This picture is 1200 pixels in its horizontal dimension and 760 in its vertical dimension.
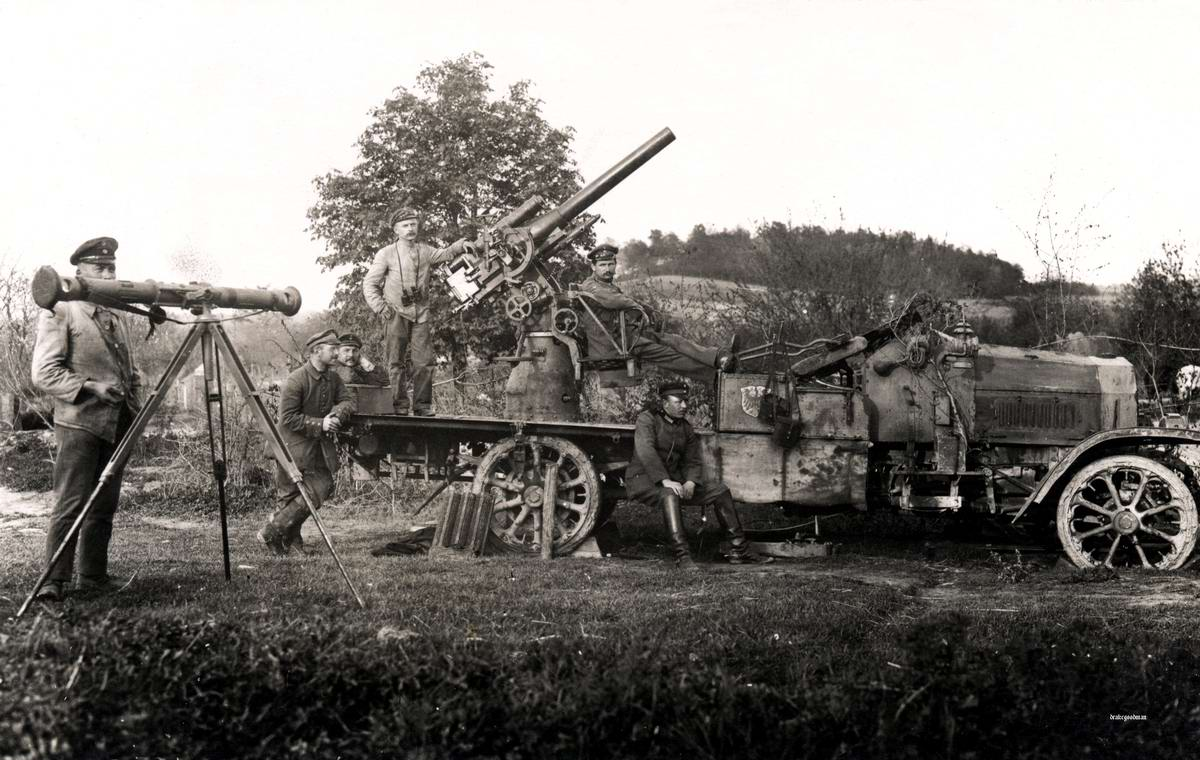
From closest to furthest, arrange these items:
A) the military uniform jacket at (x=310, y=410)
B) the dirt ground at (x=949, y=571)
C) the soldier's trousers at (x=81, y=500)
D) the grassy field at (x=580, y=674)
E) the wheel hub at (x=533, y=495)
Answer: the grassy field at (x=580, y=674)
the soldier's trousers at (x=81, y=500)
the dirt ground at (x=949, y=571)
the military uniform jacket at (x=310, y=410)
the wheel hub at (x=533, y=495)

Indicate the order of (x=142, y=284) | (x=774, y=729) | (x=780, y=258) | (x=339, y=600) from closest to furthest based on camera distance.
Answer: (x=774, y=729) → (x=142, y=284) → (x=339, y=600) → (x=780, y=258)

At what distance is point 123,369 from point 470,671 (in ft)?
11.5

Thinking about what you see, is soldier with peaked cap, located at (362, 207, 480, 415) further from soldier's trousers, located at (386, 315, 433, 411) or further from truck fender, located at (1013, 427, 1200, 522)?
truck fender, located at (1013, 427, 1200, 522)

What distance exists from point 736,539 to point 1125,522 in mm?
2973

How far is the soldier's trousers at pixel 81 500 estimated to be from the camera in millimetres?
6145

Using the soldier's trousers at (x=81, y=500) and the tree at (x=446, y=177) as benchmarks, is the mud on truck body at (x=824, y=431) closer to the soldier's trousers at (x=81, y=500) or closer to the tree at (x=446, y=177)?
the soldier's trousers at (x=81, y=500)

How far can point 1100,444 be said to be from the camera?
8344 mm

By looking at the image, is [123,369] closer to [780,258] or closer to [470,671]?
[470,671]

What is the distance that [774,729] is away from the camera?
13.1 feet

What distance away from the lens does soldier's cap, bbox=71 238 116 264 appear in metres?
6.36

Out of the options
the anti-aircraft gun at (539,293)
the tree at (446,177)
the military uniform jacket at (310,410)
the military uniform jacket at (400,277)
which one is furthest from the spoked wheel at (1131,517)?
the tree at (446,177)

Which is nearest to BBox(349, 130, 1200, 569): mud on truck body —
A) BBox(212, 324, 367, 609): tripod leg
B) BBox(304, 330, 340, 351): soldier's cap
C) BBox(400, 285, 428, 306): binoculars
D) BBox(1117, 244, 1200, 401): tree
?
BBox(304, 330, 340, 351): soldier's cap

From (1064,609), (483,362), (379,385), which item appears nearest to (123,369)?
(379,385)

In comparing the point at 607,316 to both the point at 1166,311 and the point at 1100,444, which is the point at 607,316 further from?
the point at 1166,311
